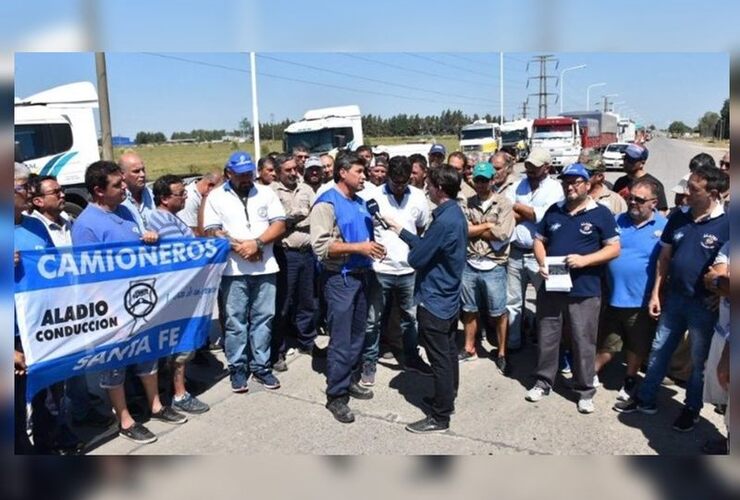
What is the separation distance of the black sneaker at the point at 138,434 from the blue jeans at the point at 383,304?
178cm

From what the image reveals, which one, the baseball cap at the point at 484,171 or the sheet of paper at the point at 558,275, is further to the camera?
the baseball cap at the point at 484,171

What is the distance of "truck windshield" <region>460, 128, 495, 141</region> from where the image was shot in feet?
112

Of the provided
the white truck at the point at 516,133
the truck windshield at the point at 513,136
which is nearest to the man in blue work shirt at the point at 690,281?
the white truck at the point at 516,133

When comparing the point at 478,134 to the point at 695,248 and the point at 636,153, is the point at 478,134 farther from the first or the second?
the point at 695,248

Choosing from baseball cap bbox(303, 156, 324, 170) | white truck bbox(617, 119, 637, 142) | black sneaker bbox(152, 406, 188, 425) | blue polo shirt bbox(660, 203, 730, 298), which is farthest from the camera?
white truck bbox(617, 119, 637, 142)

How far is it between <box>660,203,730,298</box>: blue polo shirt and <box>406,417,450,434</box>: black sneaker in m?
1.86

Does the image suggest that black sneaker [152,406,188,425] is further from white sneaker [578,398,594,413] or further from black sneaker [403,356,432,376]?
white sneaker [578,398,594,413]

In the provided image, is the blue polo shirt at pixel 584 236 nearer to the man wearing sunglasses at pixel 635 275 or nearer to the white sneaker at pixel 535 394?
the man wearing sunglasses at pixel 635 275

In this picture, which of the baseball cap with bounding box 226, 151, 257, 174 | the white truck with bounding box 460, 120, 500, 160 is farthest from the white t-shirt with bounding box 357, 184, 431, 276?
the white truck with bounding box 460, 120, 500, 160

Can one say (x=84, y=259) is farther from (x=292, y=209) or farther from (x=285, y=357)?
(x=285, y=357)

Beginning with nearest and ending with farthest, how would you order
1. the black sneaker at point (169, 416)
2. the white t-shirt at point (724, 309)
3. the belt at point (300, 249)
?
the white t-shirt at point (724, 309) → the black sneaker at point (169, 416) → the belt at point (300, 249)

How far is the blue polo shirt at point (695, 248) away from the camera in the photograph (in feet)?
11.9

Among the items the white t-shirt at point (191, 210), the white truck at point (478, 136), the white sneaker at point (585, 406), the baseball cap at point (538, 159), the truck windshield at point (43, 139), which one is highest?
the white truck at point (478, 136)

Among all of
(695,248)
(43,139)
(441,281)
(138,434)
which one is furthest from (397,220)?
(43,139)
